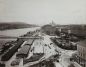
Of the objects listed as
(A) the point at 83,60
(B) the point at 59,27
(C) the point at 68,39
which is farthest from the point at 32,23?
(A) the point at 83,60

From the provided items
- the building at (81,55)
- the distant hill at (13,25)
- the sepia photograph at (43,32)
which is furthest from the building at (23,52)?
the building at (81,55)

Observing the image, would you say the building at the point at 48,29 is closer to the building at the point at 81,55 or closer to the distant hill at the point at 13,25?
the distant hill at the point at 13,25

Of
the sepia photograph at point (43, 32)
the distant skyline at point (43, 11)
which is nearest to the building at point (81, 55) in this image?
the sepia photograph at point (43, 32)

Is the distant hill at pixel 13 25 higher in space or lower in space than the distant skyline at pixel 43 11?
lower

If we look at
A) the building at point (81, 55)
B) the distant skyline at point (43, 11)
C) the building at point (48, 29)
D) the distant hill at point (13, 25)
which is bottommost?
the building at point (81, 55)

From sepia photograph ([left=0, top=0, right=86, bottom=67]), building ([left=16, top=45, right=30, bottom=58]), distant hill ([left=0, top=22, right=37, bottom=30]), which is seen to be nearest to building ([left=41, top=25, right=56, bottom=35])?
sepia photograph ([left=0, top=0, right=86, bottom=67])

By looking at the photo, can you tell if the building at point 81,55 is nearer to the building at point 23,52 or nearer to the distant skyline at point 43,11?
the distant skyline at point 43,11

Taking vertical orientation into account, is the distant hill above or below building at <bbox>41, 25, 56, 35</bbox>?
above

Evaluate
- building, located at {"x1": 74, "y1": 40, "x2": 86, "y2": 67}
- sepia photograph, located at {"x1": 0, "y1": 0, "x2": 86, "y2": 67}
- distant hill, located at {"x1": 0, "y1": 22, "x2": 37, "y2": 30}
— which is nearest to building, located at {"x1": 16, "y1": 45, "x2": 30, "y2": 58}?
sepia photograph, located at {"x1": 0, "y1": 0, "x2": 86, "y2": 67}

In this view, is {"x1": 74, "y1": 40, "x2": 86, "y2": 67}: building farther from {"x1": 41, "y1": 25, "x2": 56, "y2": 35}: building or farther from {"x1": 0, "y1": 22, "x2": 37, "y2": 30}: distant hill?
{"x1": 0, "y1": 22, "x2": 37, "y2": 30}: distant hill

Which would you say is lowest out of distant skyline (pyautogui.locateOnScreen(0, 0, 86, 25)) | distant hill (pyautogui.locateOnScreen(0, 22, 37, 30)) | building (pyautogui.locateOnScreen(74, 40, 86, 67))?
building (pyautogui.locateOnScreen(74, 40, 86, 67))

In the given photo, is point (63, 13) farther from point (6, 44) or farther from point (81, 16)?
point (6, 44)
